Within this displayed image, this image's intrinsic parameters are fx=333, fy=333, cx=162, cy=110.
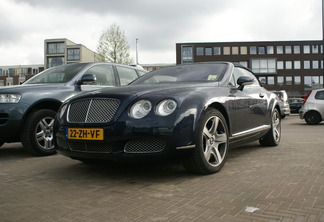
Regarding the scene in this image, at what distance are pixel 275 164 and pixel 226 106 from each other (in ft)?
3.29

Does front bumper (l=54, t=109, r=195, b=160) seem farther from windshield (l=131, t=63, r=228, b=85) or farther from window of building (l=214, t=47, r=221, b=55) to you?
window of building (l=214, t=47, r=221, b=55)

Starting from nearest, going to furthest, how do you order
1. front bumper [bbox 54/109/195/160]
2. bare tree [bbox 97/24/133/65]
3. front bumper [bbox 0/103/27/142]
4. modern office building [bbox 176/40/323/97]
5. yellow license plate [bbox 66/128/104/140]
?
front bumper [bbox 54/109/195/160] → yellow license plate [bbox 66/128/104/140] → front bumper [bbox 0/103/27/142] → bare tree [bbox 97/24/133/65] → modern office building [bbox 176/40/323/97]

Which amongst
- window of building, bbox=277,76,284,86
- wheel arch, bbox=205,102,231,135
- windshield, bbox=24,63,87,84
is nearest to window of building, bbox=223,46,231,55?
window of building, bbox=277,76,284,86

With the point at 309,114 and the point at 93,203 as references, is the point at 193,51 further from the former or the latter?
the point at 93,203

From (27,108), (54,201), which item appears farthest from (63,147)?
(27,108)

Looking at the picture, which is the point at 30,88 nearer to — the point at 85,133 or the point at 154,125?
the point at 85,133

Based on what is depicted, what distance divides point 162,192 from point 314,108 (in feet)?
35.7

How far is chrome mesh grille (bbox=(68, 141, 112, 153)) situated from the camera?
3.37 metres

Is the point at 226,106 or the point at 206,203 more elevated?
the point at 226,106

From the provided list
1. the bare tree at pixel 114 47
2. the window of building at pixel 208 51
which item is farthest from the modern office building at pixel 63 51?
the bare tree at pixel 114 47

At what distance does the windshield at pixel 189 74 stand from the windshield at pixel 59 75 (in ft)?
4.71

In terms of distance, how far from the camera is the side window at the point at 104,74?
6.10 metres

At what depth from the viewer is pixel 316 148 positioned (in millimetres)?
5547

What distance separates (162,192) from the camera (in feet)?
9.99
